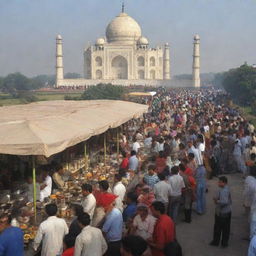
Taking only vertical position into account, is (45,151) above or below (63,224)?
above

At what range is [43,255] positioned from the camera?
413 centimetres

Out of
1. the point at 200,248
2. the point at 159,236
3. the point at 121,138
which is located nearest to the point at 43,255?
the point at 159,236

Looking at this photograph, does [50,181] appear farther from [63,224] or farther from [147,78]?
[147,78]

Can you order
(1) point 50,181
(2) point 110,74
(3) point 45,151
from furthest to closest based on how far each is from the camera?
(2) point 110,74 < (1) point 50,181 < (3) point 45,151

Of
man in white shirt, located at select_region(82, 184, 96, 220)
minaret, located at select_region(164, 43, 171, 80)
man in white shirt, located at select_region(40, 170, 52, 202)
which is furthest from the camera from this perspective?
minaret, located at select_region(164, 43, 171, 80)

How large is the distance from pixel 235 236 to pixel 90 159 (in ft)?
16.7

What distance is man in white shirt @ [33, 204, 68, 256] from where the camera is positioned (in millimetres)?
4078

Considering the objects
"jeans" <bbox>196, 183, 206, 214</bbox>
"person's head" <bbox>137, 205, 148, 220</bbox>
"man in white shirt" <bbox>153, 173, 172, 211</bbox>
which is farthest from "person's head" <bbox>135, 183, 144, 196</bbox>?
"jeans" <bbox>196, 183, 206, 214</bbox>

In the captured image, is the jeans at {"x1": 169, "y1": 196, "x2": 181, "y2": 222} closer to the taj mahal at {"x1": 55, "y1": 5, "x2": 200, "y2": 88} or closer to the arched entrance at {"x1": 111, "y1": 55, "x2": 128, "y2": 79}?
the taj mahal at {"x1": 55, "y1": 5, "x2": 200, "y2": 88}

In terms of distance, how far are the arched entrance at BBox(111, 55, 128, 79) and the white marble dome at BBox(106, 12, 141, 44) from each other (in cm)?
292

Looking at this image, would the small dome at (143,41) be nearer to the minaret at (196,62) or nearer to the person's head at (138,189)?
the minaret at (196,62)

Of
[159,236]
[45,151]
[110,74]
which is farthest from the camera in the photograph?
[110,74]

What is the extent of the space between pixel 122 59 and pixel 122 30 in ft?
14.5

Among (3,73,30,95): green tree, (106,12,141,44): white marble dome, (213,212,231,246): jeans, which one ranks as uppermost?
(106,12,141,44): white marble dome
